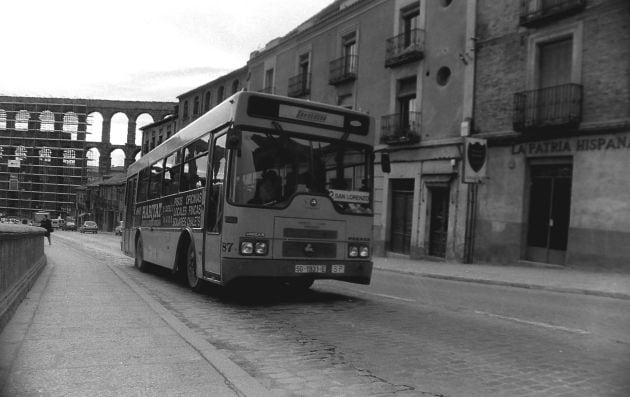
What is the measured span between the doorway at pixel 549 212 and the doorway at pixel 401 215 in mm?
5932

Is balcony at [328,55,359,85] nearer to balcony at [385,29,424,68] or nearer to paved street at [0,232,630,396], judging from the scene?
balcony at [385,29,424,68]

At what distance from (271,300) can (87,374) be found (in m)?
4.42

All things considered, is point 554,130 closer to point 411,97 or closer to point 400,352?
point 411,97

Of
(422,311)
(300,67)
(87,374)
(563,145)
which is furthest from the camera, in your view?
(300,67)

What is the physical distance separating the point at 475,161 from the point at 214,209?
1235 centimetres

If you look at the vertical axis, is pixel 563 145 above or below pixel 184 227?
above

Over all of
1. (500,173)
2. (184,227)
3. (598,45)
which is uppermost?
(598,45)

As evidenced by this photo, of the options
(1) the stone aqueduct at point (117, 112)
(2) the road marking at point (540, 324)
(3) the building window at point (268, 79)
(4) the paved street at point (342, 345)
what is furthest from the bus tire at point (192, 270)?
(1) the stone aqueduct at point (117, 112)

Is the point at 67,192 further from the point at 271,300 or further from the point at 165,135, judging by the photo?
the point at 271,300

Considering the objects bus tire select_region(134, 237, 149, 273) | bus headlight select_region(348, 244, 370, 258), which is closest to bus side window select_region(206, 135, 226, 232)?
bus headlight select_region(348, 244, 370, 258)

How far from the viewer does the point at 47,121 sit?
96000mm

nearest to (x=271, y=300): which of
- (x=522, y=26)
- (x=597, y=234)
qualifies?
(x=597, y=234)

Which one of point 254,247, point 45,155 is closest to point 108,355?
point 254,247

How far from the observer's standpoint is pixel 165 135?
56938 mm
